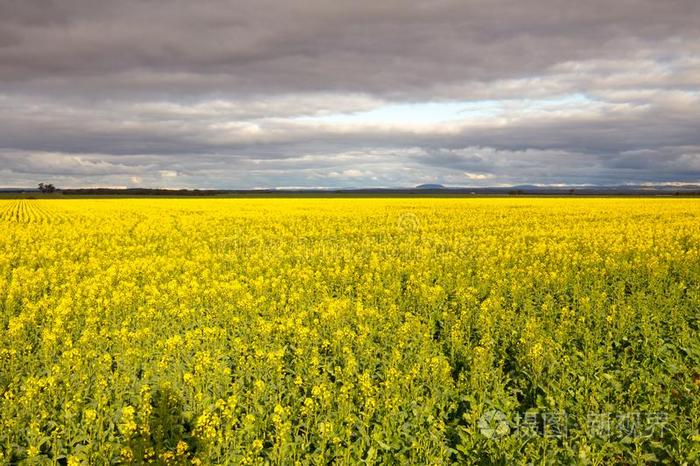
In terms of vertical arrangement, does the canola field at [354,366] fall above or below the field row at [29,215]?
below

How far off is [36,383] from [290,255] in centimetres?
1185

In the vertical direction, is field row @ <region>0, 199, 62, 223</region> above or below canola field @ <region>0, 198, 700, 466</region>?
above

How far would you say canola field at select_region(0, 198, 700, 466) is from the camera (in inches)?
218

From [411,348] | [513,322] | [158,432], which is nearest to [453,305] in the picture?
[513,322]

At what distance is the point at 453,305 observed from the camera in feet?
36.2

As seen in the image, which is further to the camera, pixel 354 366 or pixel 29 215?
pixel 29 215

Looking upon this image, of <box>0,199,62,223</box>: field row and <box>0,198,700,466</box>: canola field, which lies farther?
<box>0,199,62,223</box>: field row

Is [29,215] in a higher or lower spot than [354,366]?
higher

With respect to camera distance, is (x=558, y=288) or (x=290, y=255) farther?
(x=290, y=255)

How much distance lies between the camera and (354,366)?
7.24m

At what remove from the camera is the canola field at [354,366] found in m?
5.53

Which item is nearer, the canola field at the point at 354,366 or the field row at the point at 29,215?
the canola field at the point at 354,366

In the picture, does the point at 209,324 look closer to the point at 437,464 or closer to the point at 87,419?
the point at 87,419

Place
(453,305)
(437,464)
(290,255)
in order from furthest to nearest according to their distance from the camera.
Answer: (290,255)
(453,305)
(437,464)
